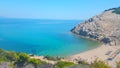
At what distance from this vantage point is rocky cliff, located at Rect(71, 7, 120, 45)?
10612 cm

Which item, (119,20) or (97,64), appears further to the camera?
(119,20)

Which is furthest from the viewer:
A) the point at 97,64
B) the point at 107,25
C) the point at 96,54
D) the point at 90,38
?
the point at 107,25

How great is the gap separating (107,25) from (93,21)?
10210 millimetres

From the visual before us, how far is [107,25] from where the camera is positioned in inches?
4914

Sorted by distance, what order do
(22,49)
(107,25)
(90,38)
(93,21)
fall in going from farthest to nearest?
(93,21) < (107,25) < (90,38) < (22,49)

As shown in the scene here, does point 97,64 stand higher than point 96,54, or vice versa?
point 97,64

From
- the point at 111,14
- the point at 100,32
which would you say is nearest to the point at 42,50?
the point at 100,32

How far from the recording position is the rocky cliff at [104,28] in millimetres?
106125

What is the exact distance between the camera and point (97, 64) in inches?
1651

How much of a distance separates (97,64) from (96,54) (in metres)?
33.3

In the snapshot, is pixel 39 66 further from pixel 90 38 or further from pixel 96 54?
pixel 90 38

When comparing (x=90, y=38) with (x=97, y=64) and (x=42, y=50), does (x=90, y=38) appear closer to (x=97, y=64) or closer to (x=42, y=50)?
(x=42, y=50)

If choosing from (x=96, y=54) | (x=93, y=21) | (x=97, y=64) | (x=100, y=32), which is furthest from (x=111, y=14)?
(x=97, y=64)

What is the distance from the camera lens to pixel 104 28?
12162cm
